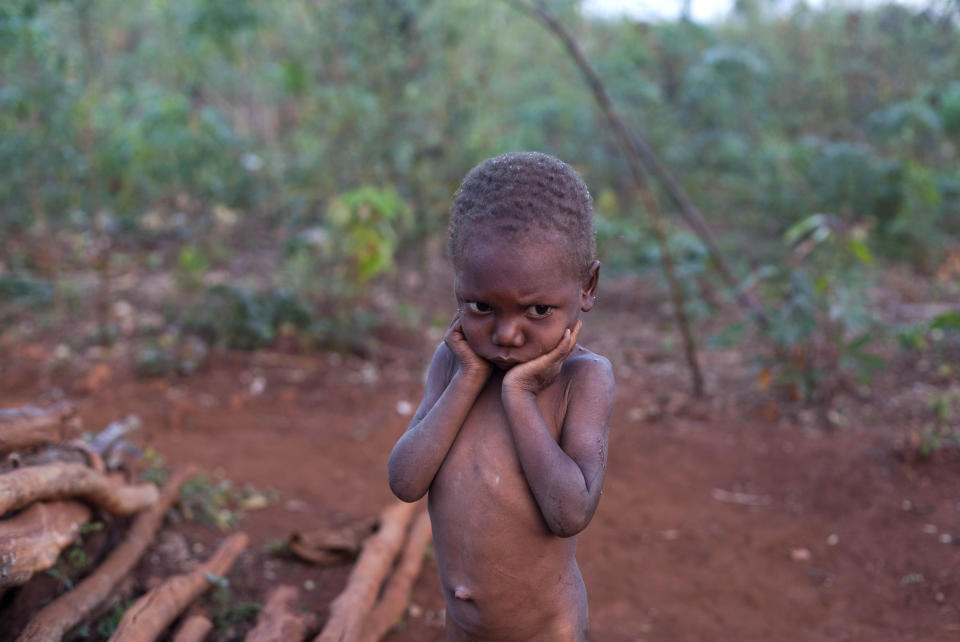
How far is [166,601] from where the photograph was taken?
2.62m

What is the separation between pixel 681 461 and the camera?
4980mm

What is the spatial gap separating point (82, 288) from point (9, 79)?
2090 millimetres

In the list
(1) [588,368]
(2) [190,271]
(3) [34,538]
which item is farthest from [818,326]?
(2) [190,271]

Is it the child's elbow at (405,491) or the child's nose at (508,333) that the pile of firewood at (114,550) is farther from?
the child's nose at (508,333)

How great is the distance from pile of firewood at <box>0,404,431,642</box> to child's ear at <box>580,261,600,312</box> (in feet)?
4.75

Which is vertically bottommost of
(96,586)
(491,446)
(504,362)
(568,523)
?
(96,586)

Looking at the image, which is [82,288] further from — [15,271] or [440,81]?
[440,81]

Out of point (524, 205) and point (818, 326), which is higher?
point (524, 205)

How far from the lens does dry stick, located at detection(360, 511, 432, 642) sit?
9.37ft

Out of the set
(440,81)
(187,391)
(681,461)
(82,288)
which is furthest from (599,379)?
(82,288)

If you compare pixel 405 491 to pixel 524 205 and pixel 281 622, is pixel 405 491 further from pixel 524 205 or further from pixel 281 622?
pixel 281 622

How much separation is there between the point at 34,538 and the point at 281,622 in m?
0.80

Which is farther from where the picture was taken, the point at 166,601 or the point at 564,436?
the point at 166,601

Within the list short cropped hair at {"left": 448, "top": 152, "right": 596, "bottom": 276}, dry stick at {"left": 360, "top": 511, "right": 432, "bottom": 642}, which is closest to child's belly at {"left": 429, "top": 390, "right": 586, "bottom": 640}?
short cropped hair at {"left": 448, "top": 152, "right": 596, "bottom": 276}
